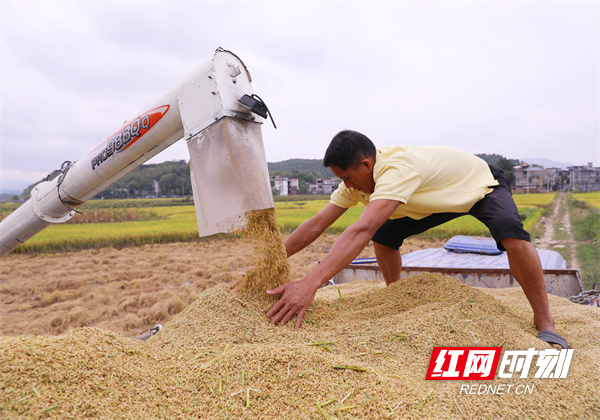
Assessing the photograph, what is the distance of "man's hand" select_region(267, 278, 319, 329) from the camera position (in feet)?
6.14

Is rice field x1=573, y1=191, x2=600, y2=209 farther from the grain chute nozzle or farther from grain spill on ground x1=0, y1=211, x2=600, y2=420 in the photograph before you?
the grain chute nozzle

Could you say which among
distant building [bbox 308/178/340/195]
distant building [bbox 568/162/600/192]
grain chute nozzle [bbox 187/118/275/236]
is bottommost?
distant building [bbox 568/162/600/192]

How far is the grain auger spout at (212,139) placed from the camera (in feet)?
5.42

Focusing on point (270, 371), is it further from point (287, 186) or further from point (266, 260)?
point (287, 186)

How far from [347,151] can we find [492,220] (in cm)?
101

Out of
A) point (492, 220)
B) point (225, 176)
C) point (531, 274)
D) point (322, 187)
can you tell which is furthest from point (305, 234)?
point (322, 187)

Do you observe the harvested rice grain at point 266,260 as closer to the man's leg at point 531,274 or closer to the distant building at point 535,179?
the man's leg at point 531,274

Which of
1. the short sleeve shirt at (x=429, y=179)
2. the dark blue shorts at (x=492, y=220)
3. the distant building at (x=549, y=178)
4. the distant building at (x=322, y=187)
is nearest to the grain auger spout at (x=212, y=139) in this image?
the short sleeve shirt at (x=429, y=179)

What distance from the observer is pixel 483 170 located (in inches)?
99.7

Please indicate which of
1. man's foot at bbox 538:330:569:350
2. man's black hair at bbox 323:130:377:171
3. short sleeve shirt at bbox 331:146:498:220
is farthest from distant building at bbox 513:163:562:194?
man's black hair at bbox 323:130:377:171

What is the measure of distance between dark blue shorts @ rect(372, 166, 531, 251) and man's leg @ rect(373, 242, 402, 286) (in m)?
0.07

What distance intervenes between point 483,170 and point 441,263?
7.78ft

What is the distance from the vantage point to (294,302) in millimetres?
1899

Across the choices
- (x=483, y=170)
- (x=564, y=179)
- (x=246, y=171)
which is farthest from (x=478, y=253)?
(x=564, y=179)
